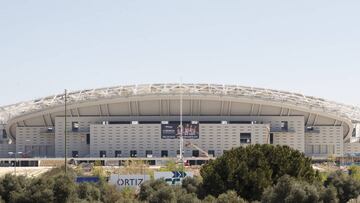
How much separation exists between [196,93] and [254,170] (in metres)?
77.4

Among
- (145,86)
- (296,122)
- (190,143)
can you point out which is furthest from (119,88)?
(296,122)

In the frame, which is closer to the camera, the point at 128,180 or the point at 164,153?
the point at 128,180

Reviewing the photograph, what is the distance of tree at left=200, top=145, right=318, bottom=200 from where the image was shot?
41031 mm

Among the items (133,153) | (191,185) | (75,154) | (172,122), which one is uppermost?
(172,122)

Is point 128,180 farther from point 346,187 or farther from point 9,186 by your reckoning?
point 346,187

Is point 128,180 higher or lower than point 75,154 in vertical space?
higher

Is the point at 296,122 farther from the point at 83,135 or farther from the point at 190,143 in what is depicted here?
the point at 83,135

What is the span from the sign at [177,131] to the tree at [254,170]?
74949 millimetres

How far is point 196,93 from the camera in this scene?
119 m

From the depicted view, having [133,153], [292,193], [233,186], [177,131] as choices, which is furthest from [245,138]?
[292,193]

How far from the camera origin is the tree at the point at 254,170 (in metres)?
41.0

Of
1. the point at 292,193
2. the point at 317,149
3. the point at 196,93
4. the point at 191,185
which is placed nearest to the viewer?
the point at 292,193

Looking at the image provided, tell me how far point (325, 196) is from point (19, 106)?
361 ft

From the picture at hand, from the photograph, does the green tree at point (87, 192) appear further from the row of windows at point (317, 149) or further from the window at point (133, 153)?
the row of windows at point (317, 149)
